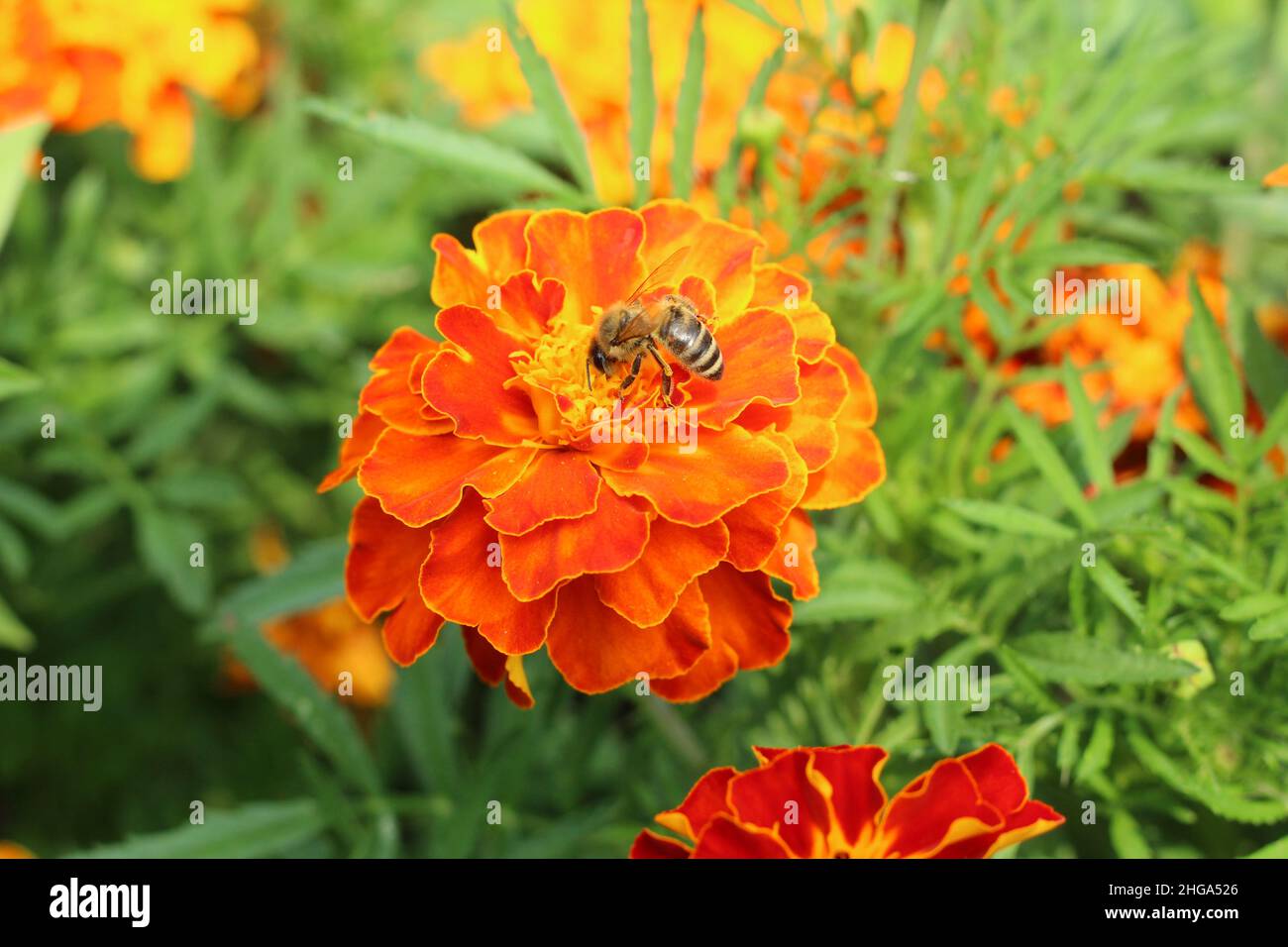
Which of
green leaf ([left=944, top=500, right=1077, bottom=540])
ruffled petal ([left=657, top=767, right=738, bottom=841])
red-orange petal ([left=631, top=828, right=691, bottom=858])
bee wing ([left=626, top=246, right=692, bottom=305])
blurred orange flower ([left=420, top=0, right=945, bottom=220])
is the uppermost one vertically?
blurred orange flower ([left=420, top=0, right=945, bottom=220])

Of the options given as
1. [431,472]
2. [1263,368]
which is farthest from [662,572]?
[1263,368]

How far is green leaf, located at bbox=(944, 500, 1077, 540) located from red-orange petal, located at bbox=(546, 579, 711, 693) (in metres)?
0.22

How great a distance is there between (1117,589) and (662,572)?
0.33 metres

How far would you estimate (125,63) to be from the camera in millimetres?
1430

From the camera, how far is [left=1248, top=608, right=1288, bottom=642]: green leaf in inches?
31.2

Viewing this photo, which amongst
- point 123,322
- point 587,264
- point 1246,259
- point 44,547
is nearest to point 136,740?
point 44,547

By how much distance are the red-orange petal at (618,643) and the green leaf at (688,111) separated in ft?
1.39

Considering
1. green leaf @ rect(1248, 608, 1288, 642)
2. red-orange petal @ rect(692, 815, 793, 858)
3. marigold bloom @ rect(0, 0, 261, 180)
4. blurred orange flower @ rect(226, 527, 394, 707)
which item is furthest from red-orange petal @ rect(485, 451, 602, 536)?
blurred orange flower @ rect(226, 527, 394, 707)

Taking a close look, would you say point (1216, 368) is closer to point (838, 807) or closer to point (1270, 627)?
point (1270, 627)

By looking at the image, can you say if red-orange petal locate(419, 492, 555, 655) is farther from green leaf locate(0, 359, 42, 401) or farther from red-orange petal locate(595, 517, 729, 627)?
green leaf locate(0, 359, 42, 401)

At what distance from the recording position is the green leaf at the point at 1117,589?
85cm

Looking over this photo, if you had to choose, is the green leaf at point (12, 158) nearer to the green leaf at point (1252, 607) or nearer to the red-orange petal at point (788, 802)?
the red-orange petal at point (788, 802)

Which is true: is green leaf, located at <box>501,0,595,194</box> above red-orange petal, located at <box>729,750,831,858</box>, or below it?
above
